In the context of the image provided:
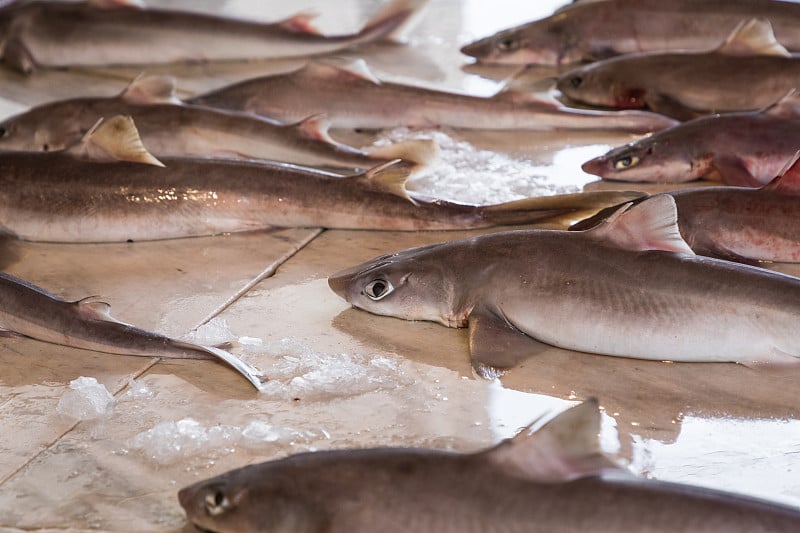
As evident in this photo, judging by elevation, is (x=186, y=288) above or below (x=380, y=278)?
below

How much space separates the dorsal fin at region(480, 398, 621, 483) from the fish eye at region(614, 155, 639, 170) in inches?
89.1

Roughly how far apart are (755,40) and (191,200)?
2604mm

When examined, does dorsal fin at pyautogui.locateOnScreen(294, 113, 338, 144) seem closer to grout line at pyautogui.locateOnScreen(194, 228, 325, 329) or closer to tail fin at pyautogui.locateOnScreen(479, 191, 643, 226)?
grout line at pyautogui.locateOnScreen(194, 228, 325, 329)

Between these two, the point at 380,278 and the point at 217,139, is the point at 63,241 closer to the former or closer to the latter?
the point at 217,139

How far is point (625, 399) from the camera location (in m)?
2.78

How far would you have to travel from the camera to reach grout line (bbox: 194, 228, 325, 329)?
335 centimetres

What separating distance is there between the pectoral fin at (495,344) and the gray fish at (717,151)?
1385 mm

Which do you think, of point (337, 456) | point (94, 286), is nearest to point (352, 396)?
point (337, 456)

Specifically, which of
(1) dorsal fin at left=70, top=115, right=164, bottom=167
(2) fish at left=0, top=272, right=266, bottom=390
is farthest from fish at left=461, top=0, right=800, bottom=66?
(2) fish at left=0, top=272, right=266, bottom=390

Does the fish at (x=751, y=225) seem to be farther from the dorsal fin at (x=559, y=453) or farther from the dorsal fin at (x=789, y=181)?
the dorsal fin at (x=559, y=453)

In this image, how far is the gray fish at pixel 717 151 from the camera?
13.0 feet

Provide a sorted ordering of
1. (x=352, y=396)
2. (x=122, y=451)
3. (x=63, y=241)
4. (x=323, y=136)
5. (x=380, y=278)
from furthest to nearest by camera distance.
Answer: (x=323, y=136) < (x=63, y=241) < (x=380, y=278) < (x=352, y=396) < (x=122, y=451)

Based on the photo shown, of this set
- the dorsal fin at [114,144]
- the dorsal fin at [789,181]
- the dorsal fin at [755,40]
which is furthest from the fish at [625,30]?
the dorsal fin at [114,144]

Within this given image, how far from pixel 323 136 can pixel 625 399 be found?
6.31 feet
